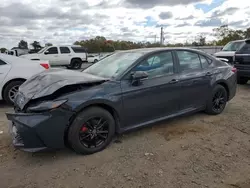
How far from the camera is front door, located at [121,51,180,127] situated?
3564 millimetres

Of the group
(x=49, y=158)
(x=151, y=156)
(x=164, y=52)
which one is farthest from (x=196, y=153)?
(x=49, y=158)

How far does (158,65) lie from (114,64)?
2.51 feet

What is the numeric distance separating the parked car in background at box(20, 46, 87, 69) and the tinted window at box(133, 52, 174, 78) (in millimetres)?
13891

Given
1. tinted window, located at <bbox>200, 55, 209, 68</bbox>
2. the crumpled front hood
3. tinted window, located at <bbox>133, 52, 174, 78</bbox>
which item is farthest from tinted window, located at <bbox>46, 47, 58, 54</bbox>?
tinted window, located at <bbox>133, 52, 174, 78</bbox>

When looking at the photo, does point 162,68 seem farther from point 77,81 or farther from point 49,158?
point 49,158

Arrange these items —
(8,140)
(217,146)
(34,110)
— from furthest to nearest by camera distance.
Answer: (8,140) → (217,146) → (34,110)

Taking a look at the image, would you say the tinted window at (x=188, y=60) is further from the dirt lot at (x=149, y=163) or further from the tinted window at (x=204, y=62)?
the dirt lot at (x=149, y=163)

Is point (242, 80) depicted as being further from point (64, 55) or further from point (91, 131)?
point (64, 55)

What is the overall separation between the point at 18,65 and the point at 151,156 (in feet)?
14.4

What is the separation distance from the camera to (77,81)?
325cm

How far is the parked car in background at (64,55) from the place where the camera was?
16906 millimetres

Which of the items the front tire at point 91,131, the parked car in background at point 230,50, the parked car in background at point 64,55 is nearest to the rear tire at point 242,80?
the parked car in background at point 230,50

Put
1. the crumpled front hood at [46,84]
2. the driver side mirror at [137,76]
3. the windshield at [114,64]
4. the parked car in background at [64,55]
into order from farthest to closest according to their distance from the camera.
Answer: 1. the parked car in background at [64,55]
2. the windshield at [114,64]
3. the driver side mirror at [137,76]
4. the crumpled front hood at [46,84]

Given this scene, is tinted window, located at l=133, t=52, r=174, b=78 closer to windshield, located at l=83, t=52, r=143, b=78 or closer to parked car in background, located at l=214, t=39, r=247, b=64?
windshield, located at l=83, t=52, r=143, b=78
